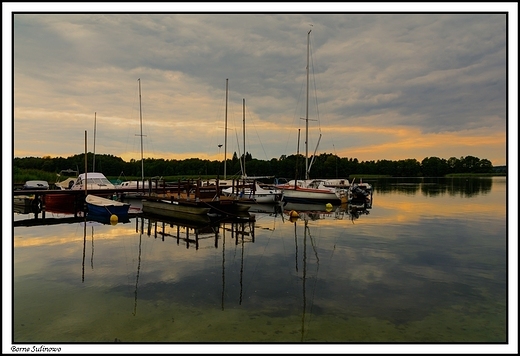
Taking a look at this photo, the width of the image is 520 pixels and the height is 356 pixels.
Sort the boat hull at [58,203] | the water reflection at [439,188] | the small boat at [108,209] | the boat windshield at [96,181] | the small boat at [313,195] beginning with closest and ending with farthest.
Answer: the small boat at [108,209] → the boat hull at [58,203] → the small boat at [313,195] → the boat windshield at [96,181] → the water reflection at [439,188]

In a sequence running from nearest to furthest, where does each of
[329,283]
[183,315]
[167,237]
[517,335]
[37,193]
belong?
[517,335], [183,315], [329,283], [167,237], [37,193]

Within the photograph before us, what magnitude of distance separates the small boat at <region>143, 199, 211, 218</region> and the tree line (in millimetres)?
20867

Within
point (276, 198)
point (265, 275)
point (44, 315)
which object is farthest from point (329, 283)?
point (276, 198)

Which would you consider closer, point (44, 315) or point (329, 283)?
point (44, 315)

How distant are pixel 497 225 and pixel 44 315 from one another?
2862 cm

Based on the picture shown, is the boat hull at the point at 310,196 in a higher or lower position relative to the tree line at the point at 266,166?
lower

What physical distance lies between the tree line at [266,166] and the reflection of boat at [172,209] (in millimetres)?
20873

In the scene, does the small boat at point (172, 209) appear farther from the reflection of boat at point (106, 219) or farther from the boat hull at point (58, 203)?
the boat hull at point (58, 203)

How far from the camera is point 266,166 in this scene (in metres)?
151

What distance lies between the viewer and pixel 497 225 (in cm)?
2686

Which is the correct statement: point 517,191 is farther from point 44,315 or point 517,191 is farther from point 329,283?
point 44,315

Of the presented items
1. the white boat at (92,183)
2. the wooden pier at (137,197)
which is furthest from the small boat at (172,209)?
the white boat at (92,183)

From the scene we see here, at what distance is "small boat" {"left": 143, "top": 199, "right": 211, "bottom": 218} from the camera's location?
2812cm

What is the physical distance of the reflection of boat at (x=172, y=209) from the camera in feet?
92.2
